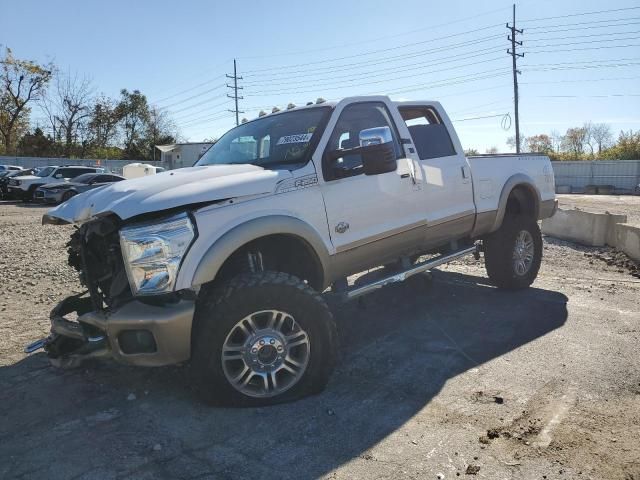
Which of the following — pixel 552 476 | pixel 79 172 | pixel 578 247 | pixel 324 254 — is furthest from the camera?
pixel 79 172

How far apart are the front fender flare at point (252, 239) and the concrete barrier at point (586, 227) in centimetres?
668

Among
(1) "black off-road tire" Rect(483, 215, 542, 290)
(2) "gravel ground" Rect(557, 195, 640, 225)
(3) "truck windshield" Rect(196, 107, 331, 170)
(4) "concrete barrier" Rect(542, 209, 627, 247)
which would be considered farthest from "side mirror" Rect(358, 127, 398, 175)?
(2) "gravel ground" Rect(557, 195, 640, 225)

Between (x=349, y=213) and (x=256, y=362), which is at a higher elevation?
(x=349, y=213)

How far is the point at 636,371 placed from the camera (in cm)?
397

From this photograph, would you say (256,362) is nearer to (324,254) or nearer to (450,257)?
(324,254)

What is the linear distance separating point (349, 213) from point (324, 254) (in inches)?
16.4

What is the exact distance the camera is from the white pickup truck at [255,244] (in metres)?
3.21

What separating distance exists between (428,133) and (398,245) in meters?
1.40

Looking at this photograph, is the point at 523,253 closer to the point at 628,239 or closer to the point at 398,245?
Result: the point at 398,245

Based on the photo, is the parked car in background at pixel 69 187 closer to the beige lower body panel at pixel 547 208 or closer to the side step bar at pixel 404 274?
the beige lower body panel at pixel 547 208

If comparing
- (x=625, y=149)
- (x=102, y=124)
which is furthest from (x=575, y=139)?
(x=102, y=124)

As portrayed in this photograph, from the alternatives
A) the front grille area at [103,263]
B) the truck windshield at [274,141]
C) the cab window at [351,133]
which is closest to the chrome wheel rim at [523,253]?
the cab window at [351,133]

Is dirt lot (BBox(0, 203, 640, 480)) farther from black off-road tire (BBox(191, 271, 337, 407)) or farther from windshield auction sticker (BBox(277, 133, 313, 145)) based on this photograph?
windshield auction sticker (BBox(277, 133, 313, 145))

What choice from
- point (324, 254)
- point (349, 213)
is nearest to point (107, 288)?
point (324, 254)
